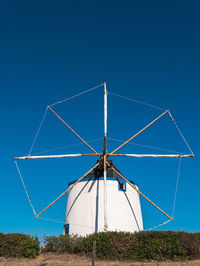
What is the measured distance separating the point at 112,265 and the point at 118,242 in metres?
2.22

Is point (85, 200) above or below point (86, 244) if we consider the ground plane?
above

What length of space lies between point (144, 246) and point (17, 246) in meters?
6.97

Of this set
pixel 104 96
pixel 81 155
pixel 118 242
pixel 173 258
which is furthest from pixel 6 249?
pixel 104 96

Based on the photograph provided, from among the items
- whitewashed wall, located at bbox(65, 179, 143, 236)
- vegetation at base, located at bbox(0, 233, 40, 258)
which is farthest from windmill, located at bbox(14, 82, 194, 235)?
vegetation at base, located at bbox(0, 233, 40, 258)

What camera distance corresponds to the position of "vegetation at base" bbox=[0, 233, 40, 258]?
15.2 m

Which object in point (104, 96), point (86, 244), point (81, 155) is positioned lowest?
point (86, 244)

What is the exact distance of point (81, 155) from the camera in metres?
19.9

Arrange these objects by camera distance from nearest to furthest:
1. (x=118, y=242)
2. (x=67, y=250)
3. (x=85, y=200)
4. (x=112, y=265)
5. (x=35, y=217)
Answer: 1. (x=112, y=265)
2. (x=118, y=242)
3. (x=67, y=250)
4. (x=35, y=217)
5. (x=85, y=200)

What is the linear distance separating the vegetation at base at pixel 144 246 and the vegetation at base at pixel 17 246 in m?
1.68

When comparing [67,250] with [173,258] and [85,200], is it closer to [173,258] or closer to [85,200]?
[85,200]

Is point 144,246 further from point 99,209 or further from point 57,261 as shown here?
point 99,209

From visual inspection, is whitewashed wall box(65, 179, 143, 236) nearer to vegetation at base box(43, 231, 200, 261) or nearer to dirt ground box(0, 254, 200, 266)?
vegetation at base box(43, 231, 200, 261)

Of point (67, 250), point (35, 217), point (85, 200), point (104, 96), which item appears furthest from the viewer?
point (104, 96)

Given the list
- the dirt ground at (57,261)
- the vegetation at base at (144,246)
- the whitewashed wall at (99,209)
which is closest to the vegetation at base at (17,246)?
the dirt ground at (57,261)
